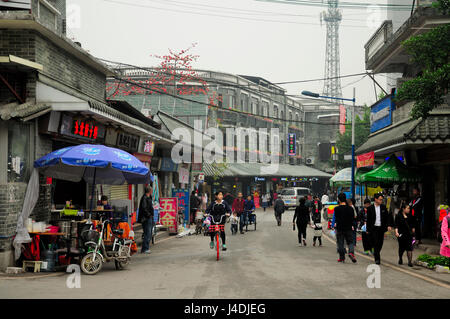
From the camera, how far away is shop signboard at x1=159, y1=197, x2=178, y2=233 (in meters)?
20.6

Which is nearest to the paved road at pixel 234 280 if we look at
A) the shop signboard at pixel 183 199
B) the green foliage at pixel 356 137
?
the shop signboard at pixel 183 199

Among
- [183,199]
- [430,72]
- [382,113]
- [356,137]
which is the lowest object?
[183,199]

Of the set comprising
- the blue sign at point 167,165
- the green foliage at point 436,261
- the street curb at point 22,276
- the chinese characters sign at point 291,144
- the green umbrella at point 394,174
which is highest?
the chinese characters sign at point 291,144

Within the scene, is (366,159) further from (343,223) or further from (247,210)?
(343,223)

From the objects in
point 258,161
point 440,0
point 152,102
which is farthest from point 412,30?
point 258,161

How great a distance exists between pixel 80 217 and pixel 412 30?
1213cm

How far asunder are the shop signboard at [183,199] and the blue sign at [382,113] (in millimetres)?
10065

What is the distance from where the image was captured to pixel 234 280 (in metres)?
9.89

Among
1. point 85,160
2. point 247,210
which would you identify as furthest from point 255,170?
point 85,160

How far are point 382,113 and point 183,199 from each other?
10599 millimetres

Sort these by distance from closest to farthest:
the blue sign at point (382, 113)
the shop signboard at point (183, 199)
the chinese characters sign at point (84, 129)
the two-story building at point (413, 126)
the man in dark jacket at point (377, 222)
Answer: the man in dark jacket at point (377, 222), the chinese characters sign at point (84, 129), the two-story building at point (413, 126), the blue sign at point (382, 113), the shop signboard at point (183, 199)

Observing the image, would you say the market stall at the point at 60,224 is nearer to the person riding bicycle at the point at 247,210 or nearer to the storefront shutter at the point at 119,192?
the storefront shutter at the point at 119,192

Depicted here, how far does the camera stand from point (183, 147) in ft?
88.0

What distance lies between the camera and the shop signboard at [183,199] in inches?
997
